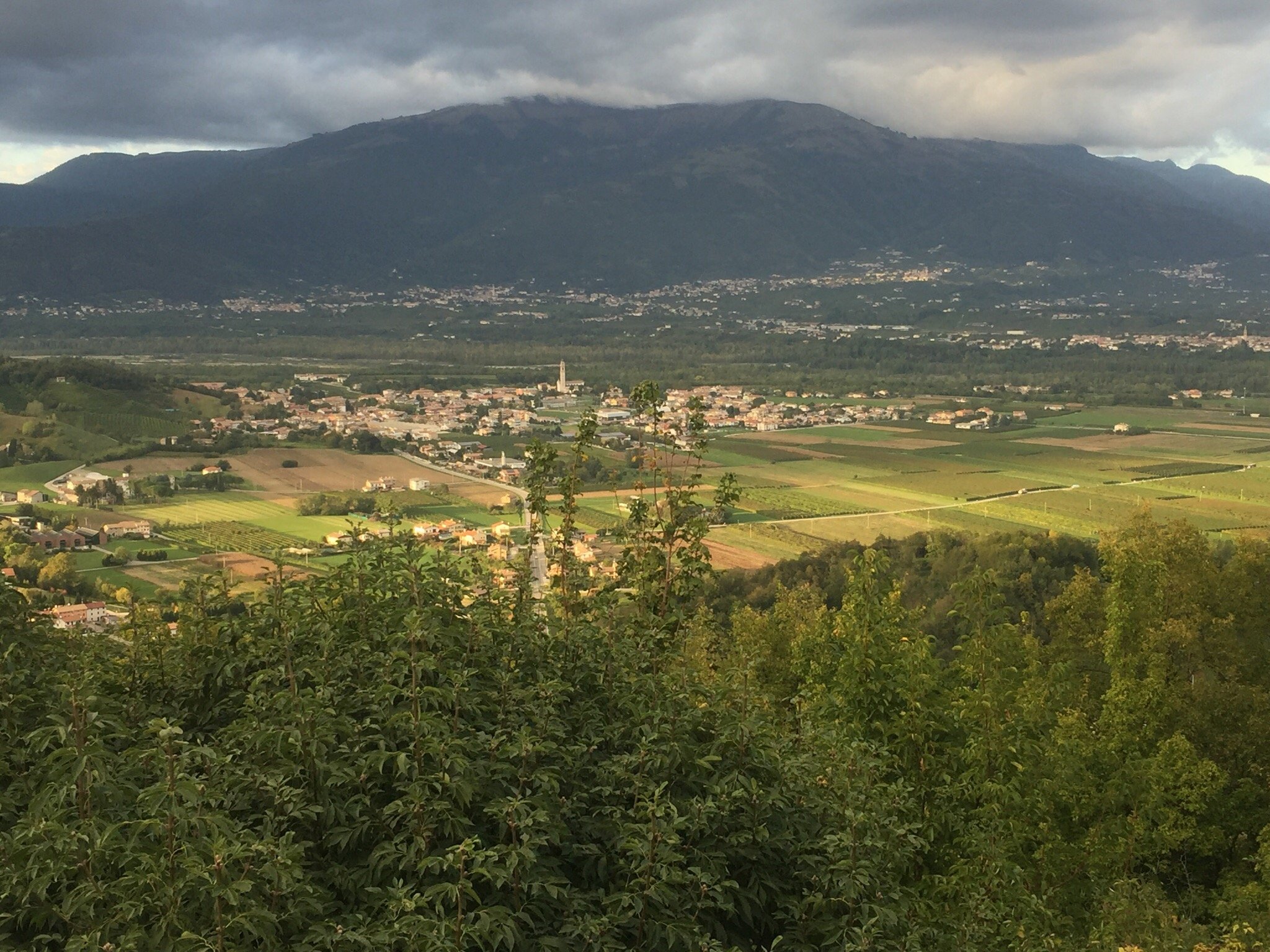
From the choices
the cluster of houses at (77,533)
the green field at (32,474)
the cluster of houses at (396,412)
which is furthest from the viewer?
the cluster of houses at (396,412)

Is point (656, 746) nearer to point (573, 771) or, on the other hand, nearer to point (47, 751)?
point (573, 771)

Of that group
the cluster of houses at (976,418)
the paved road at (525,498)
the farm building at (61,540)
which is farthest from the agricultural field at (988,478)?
the farm building at (61,540)

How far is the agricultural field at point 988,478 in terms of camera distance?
41.6m

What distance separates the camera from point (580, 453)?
919 cm

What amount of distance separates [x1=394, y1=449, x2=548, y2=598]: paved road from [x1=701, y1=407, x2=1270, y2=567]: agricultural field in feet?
27.0

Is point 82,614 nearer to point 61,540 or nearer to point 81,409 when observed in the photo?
point 61,540

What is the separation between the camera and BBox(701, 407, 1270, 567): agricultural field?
41.6m

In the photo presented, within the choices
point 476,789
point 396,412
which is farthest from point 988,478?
point 476,789

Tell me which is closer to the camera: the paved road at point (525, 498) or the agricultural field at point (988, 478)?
the paved road at point (525, 498)

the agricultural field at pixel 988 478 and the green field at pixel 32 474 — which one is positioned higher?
the green field at pixel 32 474

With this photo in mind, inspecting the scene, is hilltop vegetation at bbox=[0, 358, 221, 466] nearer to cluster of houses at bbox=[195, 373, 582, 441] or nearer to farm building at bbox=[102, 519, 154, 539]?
cluster of houses at bbox=[195, 373, 582, 441]

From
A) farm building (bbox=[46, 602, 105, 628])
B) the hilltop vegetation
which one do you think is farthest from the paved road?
the hilltop vegetation

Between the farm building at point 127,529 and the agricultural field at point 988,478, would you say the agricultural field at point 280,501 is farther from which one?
the agricultural field at point 988,478

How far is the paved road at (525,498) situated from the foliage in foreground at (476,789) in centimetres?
81
